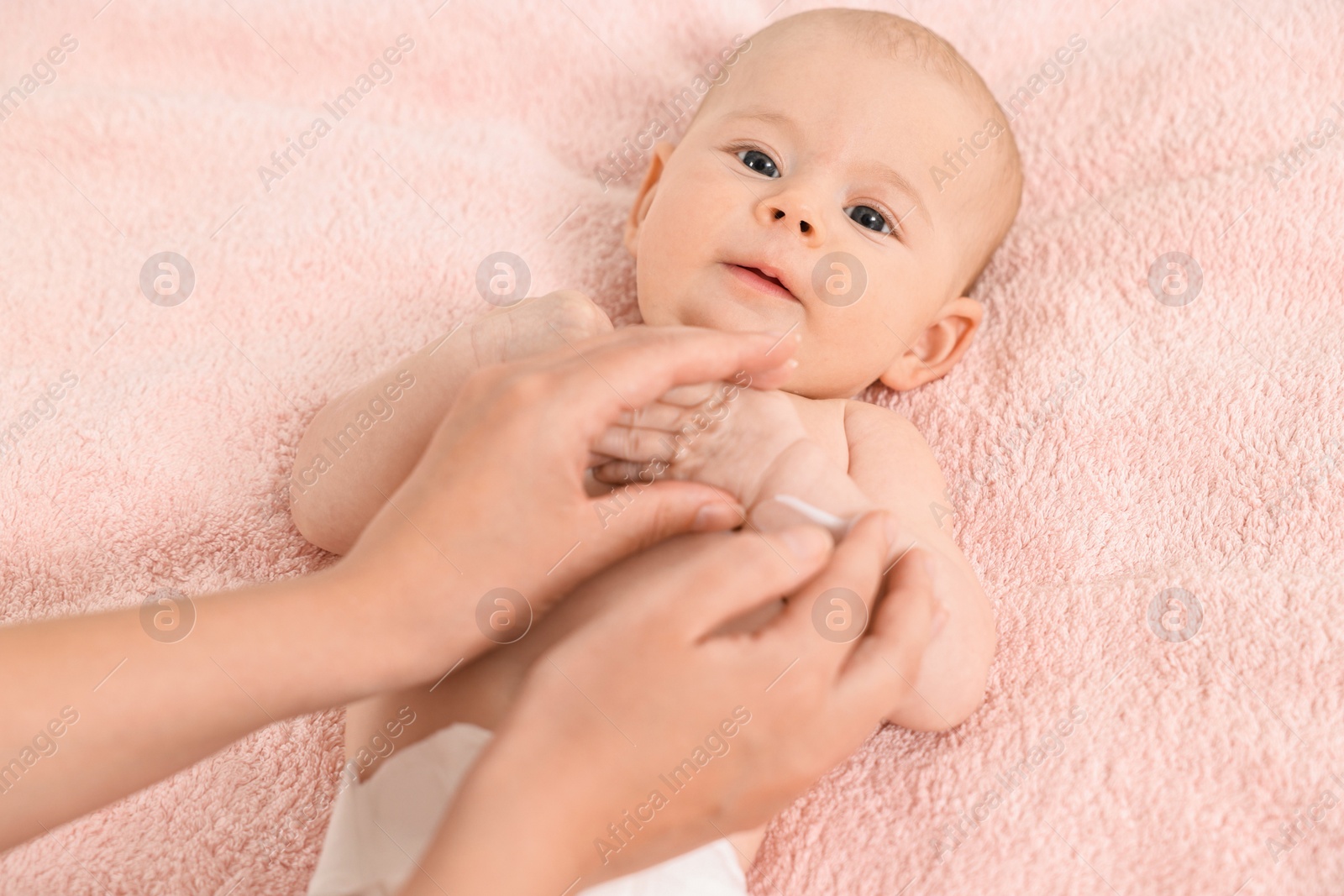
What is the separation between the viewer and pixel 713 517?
1.20m

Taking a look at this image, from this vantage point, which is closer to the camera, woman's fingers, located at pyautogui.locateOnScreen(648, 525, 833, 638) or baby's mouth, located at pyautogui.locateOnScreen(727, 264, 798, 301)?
woman's fingers, located at pyautogui.locateOnScreen(648, 525, 833, 638)

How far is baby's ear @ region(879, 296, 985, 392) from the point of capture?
1.75m

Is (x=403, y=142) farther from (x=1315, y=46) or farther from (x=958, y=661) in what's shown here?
(x=1315, y=46)

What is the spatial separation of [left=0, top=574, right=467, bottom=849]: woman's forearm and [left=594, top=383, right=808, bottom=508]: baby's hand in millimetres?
379

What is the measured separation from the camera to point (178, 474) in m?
1.62

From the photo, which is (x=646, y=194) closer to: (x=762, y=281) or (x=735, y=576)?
(x=762, y=281)

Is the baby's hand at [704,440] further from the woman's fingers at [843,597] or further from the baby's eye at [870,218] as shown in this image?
the baby's eye at [870,218]

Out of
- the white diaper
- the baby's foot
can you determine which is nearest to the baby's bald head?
the baby's foot

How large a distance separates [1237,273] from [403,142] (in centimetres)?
154

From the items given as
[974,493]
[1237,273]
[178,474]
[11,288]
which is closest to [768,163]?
[974,493]

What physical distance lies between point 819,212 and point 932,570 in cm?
54
